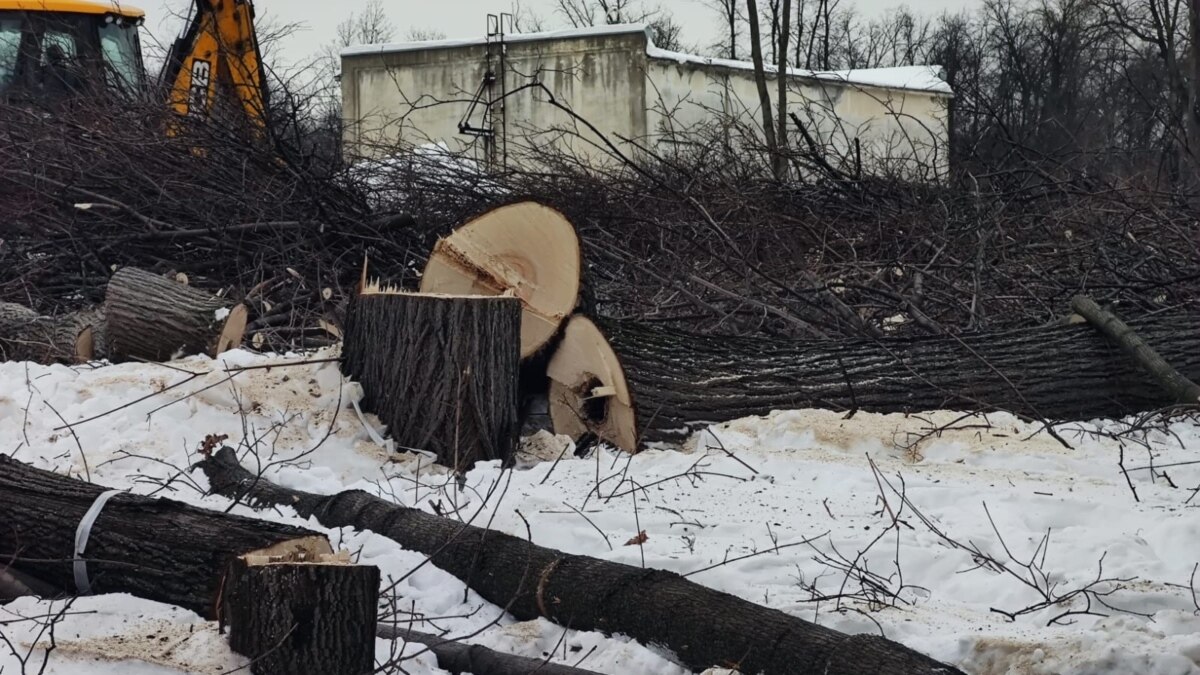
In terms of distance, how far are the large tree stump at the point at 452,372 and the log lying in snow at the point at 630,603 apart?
105cm

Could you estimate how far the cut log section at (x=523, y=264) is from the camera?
17.0 ft

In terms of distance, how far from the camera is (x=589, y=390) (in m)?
5.10

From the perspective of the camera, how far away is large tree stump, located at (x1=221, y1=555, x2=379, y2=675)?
8.27ft

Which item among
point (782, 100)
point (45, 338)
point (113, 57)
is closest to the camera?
point (45, 338)

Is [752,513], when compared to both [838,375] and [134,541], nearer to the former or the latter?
[838,375]

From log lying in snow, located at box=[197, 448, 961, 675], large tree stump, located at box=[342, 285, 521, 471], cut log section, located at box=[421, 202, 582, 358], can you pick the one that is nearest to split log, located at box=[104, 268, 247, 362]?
cut log section, located at box=[421, 202, 582, 358]

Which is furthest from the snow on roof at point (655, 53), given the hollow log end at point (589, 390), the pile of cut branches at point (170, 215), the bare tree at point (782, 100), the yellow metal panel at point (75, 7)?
the hollow log end at point (589, 390)

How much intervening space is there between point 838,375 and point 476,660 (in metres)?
2.97

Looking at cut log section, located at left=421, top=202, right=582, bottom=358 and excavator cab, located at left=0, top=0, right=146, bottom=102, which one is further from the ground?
excavator cab, located at left=0, top=0, right=146, bottom=102

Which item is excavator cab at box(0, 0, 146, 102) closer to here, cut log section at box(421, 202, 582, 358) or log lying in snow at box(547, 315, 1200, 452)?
cut log section at box(421, 202, 582, 358)

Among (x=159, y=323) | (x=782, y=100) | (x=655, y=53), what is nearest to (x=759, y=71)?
(x=782, y=100)

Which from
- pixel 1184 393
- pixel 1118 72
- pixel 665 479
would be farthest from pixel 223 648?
pixel 1118 72

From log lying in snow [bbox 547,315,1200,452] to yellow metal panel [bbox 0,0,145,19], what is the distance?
777 centimetres

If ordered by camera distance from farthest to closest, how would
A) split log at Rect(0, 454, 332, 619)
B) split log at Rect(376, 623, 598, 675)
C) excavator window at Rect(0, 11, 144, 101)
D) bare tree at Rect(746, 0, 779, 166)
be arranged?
bare tree at Rect(746, 0, 779, 166)
excavator window at Rect(0, 11, 144, 101)
split log at Rect(0, 454, 332, 619)
split log at Rect(376, 623, 598, 675)
